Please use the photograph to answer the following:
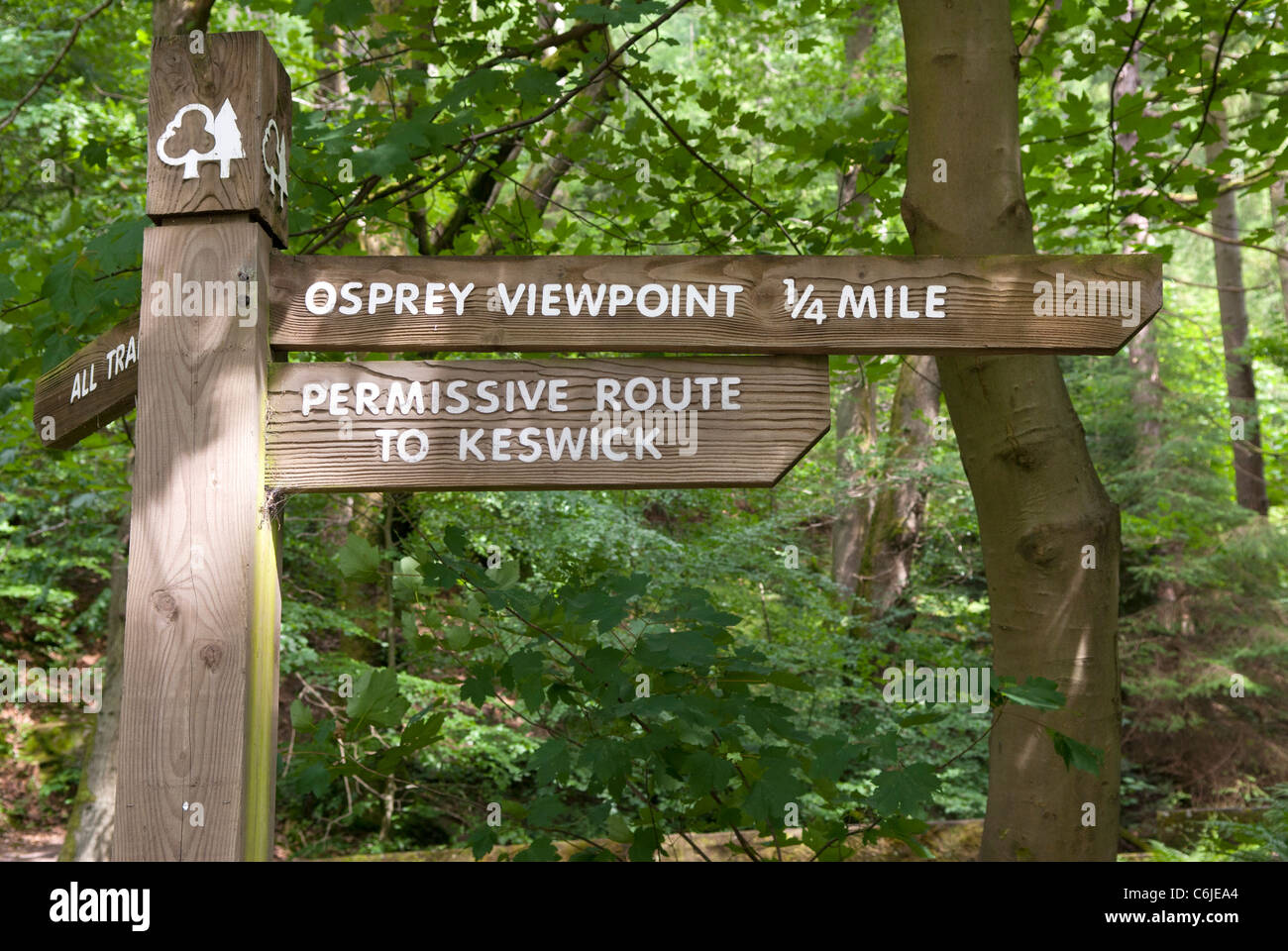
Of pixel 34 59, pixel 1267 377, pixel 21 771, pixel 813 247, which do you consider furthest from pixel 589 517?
pixel 1267 377

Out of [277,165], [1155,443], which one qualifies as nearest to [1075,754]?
[277,165]

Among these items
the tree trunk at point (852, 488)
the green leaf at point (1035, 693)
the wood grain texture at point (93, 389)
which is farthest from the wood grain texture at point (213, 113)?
the tree trunk at point (852, 488)

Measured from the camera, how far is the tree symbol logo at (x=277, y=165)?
1.86m

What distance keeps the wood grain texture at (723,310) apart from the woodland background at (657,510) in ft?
1.56

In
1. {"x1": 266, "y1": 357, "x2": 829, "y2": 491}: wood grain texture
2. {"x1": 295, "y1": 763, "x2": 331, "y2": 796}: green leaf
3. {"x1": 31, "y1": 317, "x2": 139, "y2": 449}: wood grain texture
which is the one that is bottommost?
{"x1": 295, "y1": 763, "x2": 331, "y2": 796}: green leaf

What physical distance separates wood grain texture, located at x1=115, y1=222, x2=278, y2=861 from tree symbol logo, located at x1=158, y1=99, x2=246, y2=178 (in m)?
0.12

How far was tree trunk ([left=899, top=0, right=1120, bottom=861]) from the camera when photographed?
8.52 ft

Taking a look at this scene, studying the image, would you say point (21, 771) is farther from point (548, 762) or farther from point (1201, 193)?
point (1201, 193)

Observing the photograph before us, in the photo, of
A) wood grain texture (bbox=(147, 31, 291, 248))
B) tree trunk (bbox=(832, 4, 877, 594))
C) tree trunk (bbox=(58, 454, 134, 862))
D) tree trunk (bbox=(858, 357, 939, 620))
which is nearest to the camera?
wood grain texture (bbox=(147, 31, 291, 248))

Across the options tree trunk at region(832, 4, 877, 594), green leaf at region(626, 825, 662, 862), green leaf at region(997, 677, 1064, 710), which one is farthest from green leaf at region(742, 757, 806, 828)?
tree trunk at region(832, 4, 877, 594)

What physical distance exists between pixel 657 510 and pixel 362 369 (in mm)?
10061

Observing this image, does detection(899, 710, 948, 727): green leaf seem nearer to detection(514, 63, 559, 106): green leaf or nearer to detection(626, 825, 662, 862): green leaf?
detection(626, 825, 662, 862): green leaf

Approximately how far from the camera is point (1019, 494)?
104 inches
